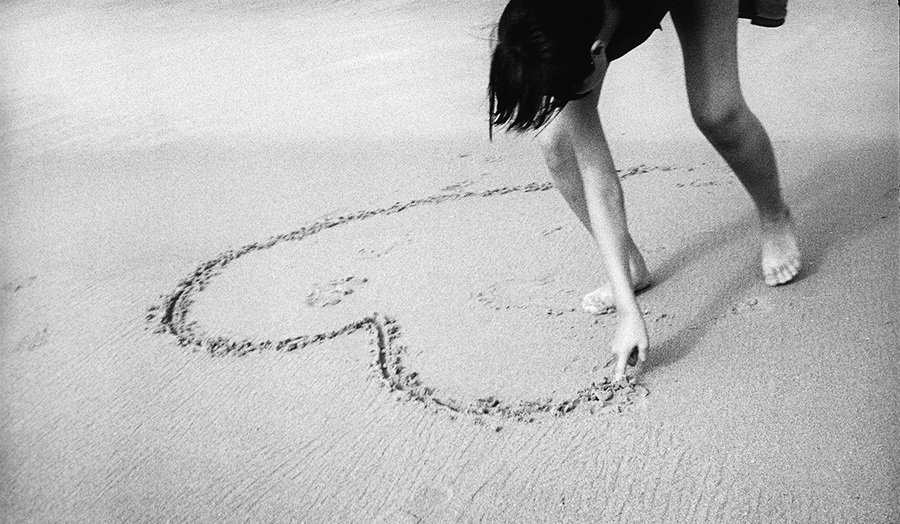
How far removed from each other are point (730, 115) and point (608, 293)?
0.47m

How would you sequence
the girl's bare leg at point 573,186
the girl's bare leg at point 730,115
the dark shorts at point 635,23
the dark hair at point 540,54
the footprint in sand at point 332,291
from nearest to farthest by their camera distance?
the dark hair at point 540,54, the dark shorts at point 635,23, the girl's bare leg at point 730,115, the girl's bare leg at point 573,186, the footprint in sand at point 332,291

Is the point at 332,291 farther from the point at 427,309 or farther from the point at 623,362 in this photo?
the point at 623,362

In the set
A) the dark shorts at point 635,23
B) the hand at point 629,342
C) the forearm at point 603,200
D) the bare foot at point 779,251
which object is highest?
the dark shorts at point 635,23

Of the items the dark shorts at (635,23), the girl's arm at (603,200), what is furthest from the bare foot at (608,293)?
the dark shorts at (635,23)

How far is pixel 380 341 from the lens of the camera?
1.83m

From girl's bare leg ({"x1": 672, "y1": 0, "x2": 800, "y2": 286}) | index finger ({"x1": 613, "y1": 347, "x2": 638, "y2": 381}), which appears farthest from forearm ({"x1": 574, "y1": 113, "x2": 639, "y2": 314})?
girl's bare leg ({"x1": 672, "y1": 0, "x2": 800, "y2": 286})

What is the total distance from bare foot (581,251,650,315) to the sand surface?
1.8 inches

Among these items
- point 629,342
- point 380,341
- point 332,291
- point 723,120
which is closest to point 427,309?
point 380,341

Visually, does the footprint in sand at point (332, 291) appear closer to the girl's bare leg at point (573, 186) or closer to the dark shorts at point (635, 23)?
the girl's bare leg at point (573, 186)

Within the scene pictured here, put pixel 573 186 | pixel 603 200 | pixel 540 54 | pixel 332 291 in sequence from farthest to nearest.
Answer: pixel 332 291
pixel 573 186
pixel 603 200
pixel 540 54

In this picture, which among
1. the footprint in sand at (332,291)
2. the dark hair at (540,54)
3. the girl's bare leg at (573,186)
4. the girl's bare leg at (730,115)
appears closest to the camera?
the dark hair at (540,54)

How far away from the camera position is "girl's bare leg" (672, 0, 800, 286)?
1.61 m

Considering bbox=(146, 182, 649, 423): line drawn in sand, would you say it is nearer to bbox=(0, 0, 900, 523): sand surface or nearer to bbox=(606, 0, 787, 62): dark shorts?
bbox=(0, 0, 900, 523): sand surface

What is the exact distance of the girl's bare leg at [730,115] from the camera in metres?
1.61
